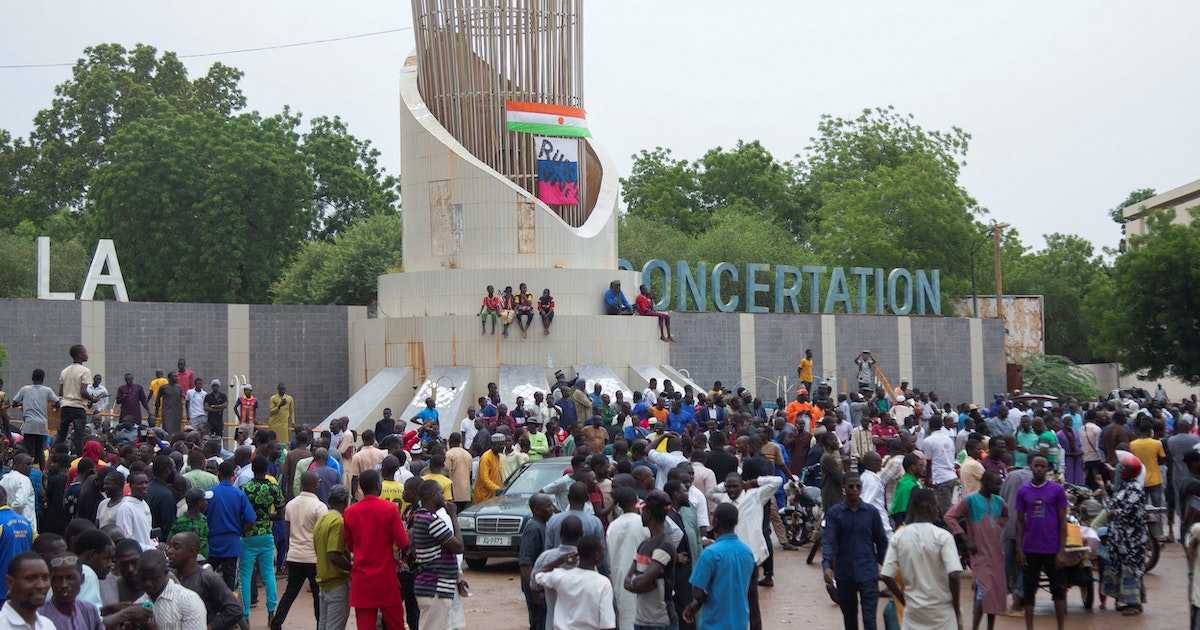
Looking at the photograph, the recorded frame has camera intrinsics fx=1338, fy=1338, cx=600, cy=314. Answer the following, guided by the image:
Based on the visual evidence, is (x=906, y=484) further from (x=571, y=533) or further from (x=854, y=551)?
(x=571, y=533)

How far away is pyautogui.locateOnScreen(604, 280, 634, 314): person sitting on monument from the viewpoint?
102 ft

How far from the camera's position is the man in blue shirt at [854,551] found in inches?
406

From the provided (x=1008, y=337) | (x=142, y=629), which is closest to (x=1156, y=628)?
(x=142, y=629)

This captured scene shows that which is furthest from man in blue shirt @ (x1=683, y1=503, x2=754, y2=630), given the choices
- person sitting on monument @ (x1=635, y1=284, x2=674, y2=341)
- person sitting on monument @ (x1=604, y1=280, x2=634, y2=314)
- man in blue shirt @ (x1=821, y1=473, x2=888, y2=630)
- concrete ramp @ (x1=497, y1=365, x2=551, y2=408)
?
person sitting on monument @ (x1=635, y1=284, x2=674, y2=341)

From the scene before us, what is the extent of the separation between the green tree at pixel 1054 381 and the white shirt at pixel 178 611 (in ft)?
129

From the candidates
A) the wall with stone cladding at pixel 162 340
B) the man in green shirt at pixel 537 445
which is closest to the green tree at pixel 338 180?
the wall with stone cladding at pixel 162 340

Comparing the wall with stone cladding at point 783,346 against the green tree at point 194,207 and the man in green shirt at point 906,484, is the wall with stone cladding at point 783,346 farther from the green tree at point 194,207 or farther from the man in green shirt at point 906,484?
the man in green shirt at point 906,484

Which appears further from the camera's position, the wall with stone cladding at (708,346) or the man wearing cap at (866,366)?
the man wearing cap at (866,366)

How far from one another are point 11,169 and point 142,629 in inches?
2458

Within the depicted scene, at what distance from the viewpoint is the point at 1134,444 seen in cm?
1688

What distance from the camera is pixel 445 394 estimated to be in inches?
1136

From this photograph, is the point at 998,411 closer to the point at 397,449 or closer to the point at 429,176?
the point at 397,449

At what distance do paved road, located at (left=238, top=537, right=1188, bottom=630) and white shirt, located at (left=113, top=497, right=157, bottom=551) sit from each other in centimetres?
203

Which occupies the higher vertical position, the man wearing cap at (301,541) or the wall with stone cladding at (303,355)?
the wall with stone cladding at (303,355)
